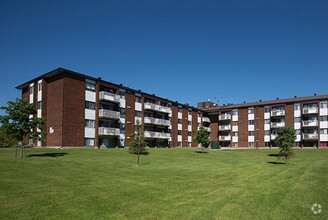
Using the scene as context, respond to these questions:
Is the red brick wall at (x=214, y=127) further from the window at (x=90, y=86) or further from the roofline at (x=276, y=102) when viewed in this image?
the window at (x=90, y=86)

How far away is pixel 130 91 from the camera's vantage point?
186 feet

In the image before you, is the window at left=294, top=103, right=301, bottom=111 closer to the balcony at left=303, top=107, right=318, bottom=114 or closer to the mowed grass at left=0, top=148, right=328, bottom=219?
the balcony at left=303, top=107, right=318, bottom=114

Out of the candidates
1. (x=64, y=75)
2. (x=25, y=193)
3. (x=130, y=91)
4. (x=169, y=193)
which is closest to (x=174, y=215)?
(x=169, y=193)

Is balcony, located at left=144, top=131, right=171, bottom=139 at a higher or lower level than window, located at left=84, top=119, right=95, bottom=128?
lower

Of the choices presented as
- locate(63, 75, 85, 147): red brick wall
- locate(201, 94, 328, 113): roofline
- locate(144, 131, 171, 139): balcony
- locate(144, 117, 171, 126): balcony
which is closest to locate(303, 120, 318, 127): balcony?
locate(201, 94, 328, 113): roofline

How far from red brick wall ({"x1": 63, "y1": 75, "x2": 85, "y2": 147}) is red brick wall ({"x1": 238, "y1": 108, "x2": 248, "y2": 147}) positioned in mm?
47309

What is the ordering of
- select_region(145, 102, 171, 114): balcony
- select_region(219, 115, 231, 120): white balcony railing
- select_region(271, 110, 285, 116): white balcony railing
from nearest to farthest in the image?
select_region(145, 102, 171, 114): balcony → select_region(271, 110, 285, 116): white balcony railing → select_region(219, 115, 231, 120): white balcony railing

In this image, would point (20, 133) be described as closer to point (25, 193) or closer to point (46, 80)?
point (25, 193)

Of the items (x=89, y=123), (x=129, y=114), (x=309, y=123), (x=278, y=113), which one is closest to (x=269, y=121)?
(x=278, y=113)

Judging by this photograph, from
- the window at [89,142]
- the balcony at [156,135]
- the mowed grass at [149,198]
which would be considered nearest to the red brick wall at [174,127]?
the balcony at [156,135]

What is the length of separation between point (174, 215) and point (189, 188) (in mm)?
5065

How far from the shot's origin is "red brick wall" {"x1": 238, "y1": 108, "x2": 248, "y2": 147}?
75.9 m

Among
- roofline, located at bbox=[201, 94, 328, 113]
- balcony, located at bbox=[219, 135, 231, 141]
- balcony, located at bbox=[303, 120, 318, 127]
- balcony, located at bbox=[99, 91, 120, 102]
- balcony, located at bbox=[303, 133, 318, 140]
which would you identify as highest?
roofline, located at bbox=[201, 94, 328, 113]

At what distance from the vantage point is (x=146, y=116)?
61.7 metres
